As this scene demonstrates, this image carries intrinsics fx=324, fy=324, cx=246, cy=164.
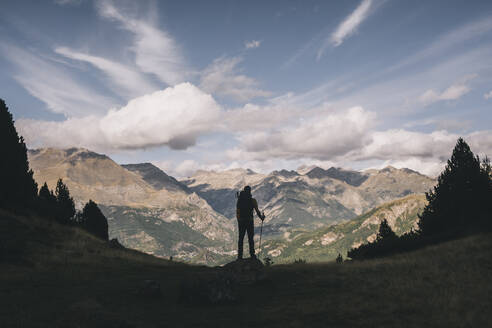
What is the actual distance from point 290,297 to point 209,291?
316 centimetres

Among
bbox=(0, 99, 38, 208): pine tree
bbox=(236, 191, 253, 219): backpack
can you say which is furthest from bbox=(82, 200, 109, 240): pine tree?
bbox=(236, 191, 253, 219): backpack

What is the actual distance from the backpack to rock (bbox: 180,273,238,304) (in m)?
6.59

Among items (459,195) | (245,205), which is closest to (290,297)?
(245,205)

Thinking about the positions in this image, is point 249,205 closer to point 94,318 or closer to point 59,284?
point 59,284

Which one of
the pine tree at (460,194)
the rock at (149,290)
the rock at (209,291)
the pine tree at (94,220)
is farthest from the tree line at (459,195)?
the pine tree at (94,220)

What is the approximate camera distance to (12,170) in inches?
1532

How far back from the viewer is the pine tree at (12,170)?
Result: 1476 inches

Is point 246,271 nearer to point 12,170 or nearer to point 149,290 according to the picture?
point 149,290

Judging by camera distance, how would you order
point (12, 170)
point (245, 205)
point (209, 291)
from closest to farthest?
1. point (209, 291)
2. point (245, 205)
3. point (12, 170)

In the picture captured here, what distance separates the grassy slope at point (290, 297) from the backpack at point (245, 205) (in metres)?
3.75

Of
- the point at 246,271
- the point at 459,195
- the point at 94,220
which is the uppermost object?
the point at 459,195

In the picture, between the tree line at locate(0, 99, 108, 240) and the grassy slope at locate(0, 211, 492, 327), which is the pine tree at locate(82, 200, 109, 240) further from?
the grassy slope at locate(0, 211, 492, 327)

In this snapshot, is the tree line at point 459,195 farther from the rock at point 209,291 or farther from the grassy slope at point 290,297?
the rock at point 209,291

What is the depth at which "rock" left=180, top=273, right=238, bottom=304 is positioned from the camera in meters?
12.1
